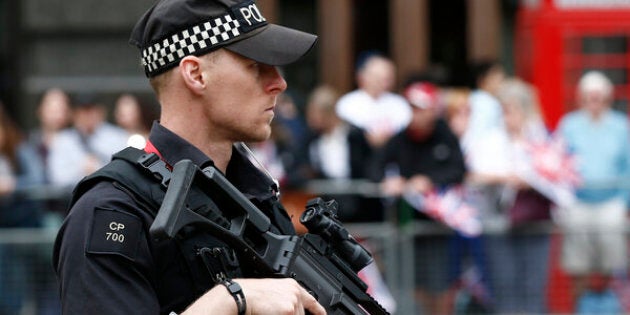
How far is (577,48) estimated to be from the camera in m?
11.2

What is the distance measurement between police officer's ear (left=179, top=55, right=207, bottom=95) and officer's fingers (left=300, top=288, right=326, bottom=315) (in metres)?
0.55

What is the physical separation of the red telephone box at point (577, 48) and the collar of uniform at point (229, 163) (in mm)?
8215

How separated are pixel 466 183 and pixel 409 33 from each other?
358 cm

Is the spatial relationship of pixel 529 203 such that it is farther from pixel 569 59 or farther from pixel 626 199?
pixel 569 59

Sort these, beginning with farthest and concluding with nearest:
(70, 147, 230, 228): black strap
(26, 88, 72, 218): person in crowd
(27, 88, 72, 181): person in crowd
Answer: (27, 88, 72, 181): person in crowd < (26, 88, 72, 218): person in crowd < (70, 147, 230, 228): black strap

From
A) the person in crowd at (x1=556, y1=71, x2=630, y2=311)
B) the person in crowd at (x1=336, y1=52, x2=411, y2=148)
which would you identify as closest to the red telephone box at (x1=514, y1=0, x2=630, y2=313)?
the person in crowd at (x1=556, y1=71, x2=630, y2=311)

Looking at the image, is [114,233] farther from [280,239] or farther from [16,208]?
[16,208]

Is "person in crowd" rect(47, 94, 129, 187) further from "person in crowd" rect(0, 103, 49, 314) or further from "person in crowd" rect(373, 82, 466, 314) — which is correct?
"person in crowd" rect(373, 82, 466, 314)

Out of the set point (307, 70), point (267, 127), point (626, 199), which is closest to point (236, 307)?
point (267, 127)

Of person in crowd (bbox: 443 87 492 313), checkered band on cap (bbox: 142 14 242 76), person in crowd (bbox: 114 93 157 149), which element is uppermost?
checkered band on cap (bbox: 142 14 242 76)

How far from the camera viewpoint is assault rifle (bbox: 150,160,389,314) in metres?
2.68

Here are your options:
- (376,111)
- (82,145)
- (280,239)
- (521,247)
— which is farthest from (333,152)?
(280,239)

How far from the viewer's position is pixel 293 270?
288cm

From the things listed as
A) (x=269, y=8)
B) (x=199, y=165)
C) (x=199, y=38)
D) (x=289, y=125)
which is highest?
(x=199, y=38)
